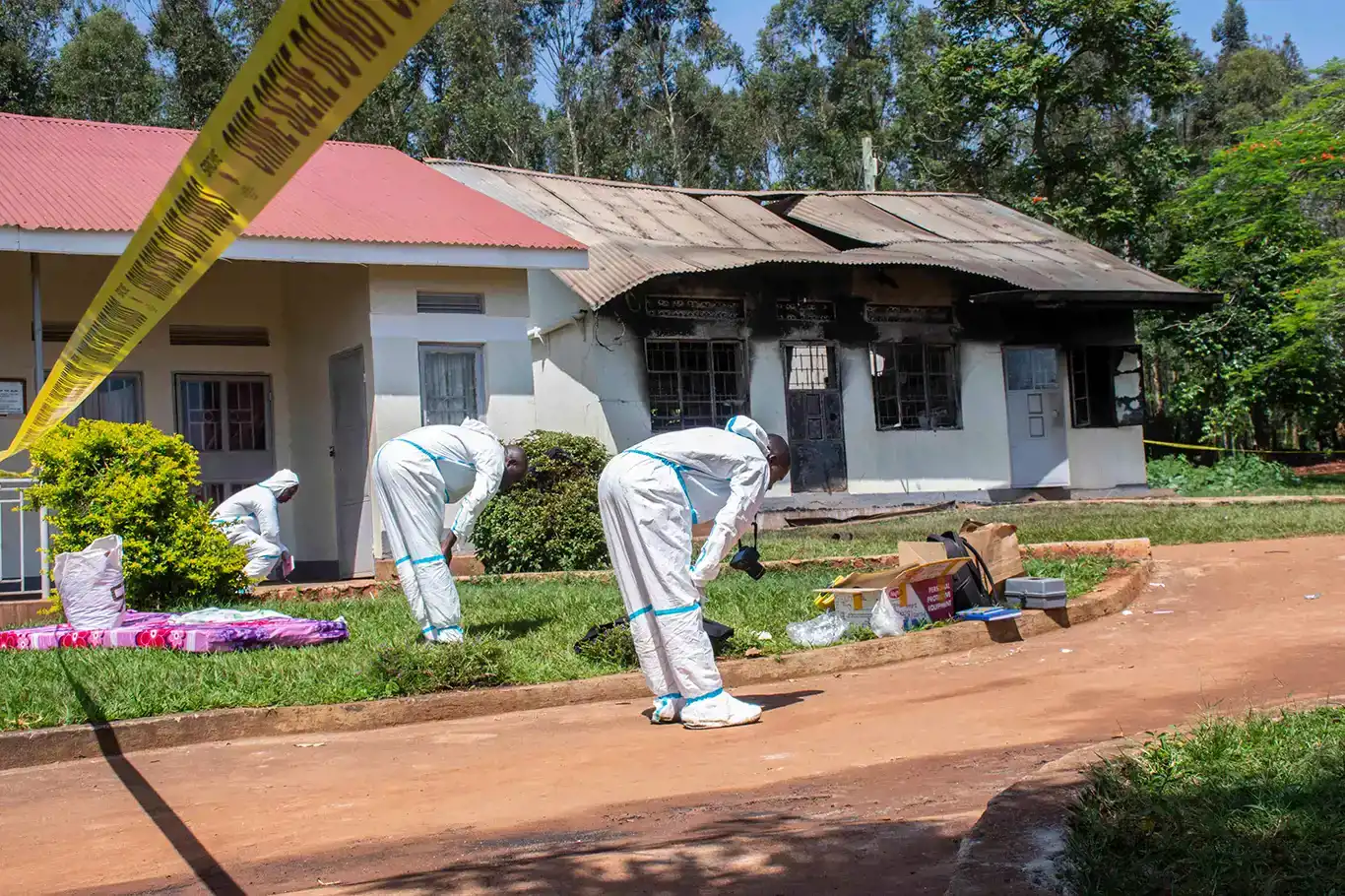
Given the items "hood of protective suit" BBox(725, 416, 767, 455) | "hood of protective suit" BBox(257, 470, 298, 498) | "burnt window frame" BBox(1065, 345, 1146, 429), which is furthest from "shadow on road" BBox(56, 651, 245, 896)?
"burnt window frame" BBox(1065, 345, 1146, 429)

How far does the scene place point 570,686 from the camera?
7527mm

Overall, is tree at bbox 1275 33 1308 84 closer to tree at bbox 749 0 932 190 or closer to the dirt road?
tree at bbox 749 0 932 190

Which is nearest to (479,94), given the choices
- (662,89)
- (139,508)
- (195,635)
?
(662,89)

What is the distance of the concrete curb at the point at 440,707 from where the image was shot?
6.50 m

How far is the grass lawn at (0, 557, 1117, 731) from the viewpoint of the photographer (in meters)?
7.04

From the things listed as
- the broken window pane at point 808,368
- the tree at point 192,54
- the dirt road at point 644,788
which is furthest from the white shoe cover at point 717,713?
the tree at point 192,54

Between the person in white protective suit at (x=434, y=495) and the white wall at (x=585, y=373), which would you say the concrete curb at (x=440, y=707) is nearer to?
the person in white protective suit at (x=434, y=495)

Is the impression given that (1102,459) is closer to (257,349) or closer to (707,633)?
(257,349)

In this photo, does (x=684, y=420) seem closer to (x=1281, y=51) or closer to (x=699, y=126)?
(x=699, y=126)

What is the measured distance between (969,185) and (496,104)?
12683 millimetres

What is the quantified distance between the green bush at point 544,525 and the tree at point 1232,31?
161 feet

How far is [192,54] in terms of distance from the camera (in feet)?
99.9

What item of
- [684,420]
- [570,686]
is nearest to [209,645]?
[570,686]

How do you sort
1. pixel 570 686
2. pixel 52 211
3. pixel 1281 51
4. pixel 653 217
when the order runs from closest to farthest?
pixel 570 686, pixel 52 211, pixel 653 217, pixel 1281 51
